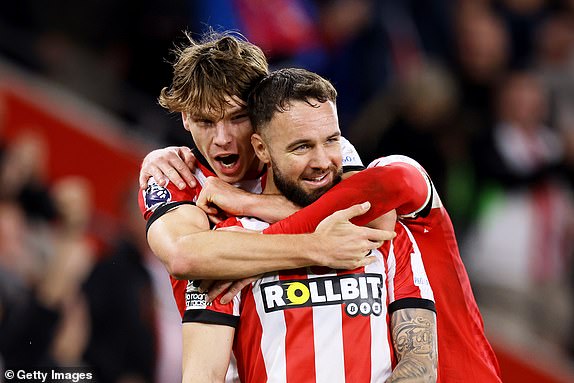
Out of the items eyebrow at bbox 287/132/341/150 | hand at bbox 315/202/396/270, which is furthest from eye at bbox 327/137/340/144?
hand at bbox 315/202/396/270

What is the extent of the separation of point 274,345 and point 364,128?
4.44 m

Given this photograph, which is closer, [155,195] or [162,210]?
[162,210]

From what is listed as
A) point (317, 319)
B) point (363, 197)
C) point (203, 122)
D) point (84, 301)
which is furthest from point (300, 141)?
point (84, 301)

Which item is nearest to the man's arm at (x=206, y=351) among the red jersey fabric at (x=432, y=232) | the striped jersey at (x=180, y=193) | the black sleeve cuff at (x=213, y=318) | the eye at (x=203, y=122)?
the black sleeve cuff at (x=213, y=318)

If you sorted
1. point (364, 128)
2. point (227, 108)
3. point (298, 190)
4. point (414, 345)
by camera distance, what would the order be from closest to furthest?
point (414, 345)
point (298, 190)
point (227, 108)
point (364, 128)

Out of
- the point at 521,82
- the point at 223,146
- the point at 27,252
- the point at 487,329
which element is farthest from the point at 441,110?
the point at 223,146

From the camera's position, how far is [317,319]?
129 inches

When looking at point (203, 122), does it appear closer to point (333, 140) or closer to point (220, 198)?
point (220, 198)

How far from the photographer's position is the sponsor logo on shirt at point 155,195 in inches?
143

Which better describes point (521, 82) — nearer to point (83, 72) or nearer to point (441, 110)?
point (441, 110)

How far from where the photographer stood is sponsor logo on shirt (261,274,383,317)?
3.29m

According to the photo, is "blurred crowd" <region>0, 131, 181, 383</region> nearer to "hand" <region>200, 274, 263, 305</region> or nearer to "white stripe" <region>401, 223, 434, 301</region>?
"hand" <region>200, 274, 263, 305</region>

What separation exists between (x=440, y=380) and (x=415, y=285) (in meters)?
0.38

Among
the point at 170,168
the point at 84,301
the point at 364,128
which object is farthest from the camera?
the point at 364,128
